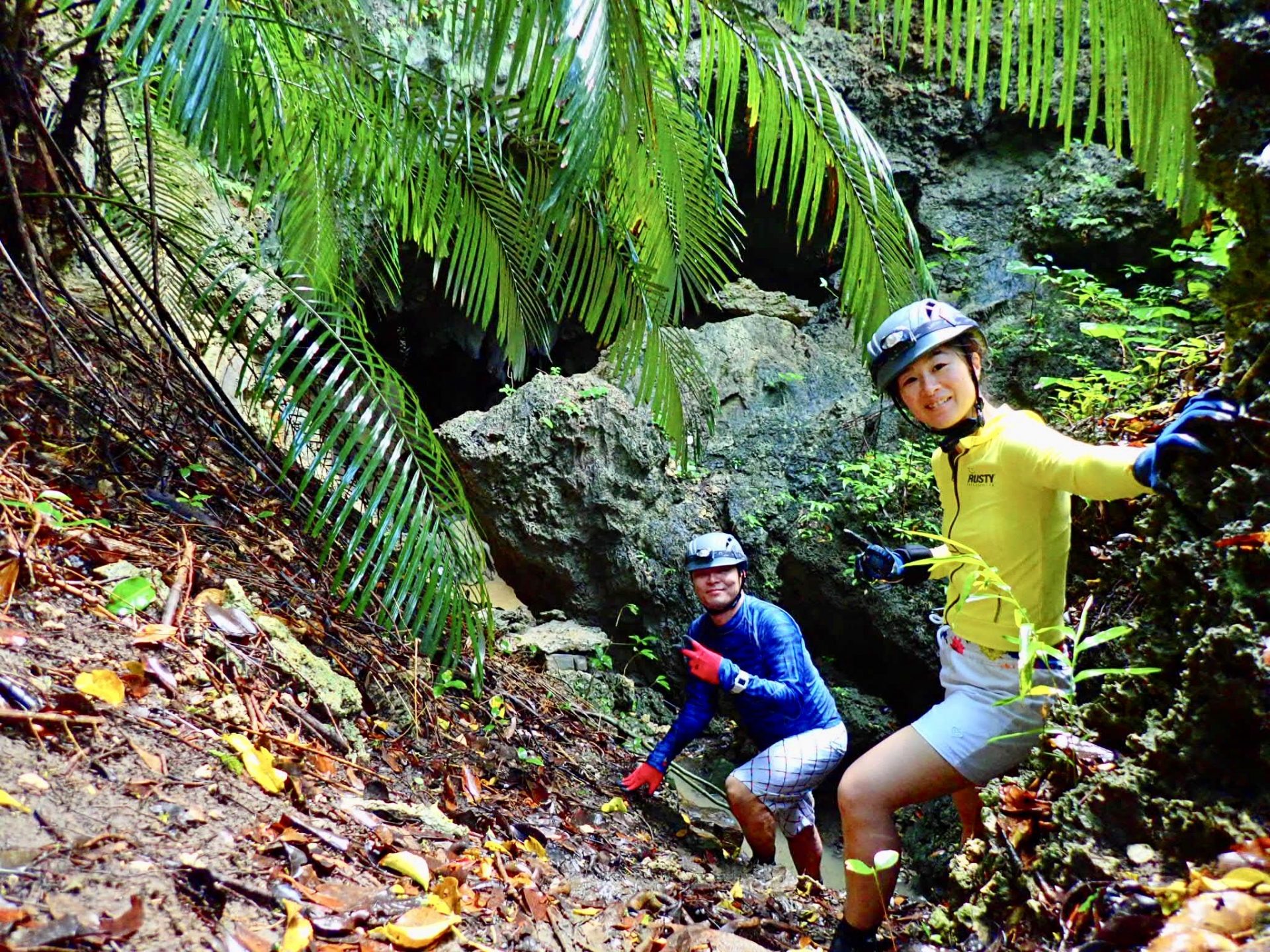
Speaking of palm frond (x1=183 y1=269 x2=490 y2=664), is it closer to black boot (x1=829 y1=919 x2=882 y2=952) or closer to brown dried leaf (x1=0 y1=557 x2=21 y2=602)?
brown dried leaf (x1=0 y1=557 x2=21 y2=602)

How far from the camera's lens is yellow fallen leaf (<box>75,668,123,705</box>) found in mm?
1578

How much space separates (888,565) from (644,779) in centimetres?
169

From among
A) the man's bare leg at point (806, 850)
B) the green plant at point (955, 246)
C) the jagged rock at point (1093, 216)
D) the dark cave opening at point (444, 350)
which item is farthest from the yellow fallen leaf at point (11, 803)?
the dark cave opening at point (444, 350)

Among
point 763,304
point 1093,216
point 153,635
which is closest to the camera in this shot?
point 153,635

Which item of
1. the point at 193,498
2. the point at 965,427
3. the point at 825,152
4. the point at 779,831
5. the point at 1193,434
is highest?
the point at 825,152

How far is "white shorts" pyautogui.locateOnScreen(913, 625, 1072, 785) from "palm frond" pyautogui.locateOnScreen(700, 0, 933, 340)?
1.19 m

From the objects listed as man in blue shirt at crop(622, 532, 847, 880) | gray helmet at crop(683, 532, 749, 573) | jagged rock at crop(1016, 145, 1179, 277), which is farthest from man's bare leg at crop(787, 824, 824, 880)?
jagged rock at crop(1016, 145, 1179, 277)

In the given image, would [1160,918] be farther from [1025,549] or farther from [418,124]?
[418,124]

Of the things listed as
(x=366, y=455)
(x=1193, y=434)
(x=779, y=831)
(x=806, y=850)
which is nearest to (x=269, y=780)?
(x=366, y=455)

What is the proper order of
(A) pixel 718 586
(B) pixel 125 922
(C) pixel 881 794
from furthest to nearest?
(A) pixel 718 586 < (C) pixel 881 794 < (B) pixel 125 922

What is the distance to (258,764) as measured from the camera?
1.69m

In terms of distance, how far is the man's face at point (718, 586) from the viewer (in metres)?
3.74

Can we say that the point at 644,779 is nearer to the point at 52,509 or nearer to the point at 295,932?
the point at 295,932

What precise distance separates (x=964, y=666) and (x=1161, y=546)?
2.26ft
